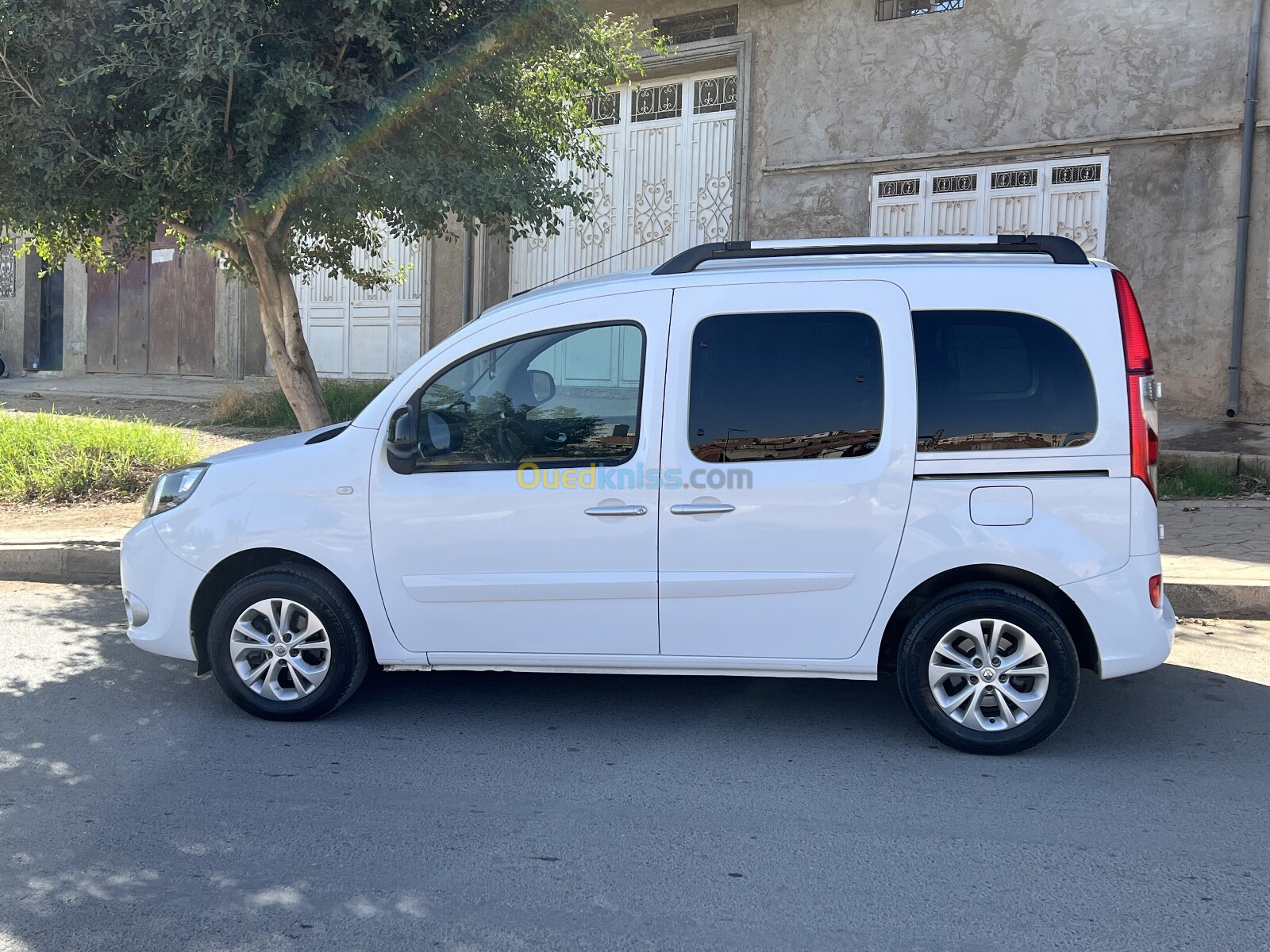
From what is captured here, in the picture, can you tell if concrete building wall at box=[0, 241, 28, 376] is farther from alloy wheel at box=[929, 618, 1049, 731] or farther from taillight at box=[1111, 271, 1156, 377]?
taillight at box=[1111, 271, 1156, 377]

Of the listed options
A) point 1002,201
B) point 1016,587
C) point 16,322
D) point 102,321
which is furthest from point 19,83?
point 16,322

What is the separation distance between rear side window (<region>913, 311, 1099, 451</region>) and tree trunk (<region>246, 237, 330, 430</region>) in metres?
5.26

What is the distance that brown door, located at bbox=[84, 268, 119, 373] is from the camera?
67.9ft

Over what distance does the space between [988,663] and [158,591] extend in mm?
3379

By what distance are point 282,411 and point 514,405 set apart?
31.0 feet

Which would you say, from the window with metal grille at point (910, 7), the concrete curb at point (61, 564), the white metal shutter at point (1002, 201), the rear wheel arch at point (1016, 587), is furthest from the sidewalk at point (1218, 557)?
the concrete curb at point (61, 564)

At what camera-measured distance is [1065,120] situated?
12.2 m

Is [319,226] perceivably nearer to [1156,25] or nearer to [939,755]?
[939,755]

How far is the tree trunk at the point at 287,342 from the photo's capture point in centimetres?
836

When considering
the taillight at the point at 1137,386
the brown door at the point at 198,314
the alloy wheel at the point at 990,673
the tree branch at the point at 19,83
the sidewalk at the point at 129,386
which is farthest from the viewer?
the brown door at the point at 198,314

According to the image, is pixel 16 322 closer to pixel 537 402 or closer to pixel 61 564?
pixel 61 564

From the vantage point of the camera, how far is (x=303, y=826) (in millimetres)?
3760

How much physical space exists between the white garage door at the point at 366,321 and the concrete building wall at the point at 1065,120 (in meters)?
5.52

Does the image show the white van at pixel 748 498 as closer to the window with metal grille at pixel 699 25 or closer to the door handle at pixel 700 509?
the door handle at pixel 700 509
